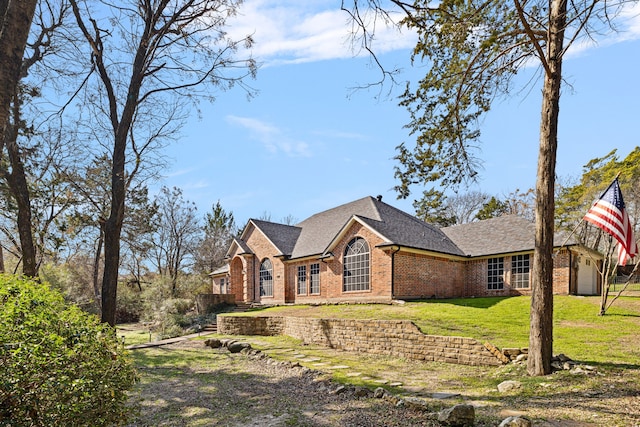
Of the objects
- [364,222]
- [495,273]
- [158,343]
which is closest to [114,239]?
[158,343]

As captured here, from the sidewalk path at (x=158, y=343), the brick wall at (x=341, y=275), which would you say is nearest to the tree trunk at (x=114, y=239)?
the sidewalk path at (x=158, y=343)

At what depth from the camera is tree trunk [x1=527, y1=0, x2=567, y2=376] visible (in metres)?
7.39

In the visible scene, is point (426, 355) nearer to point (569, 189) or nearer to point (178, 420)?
point (178, 420)

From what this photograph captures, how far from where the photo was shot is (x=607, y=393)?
19.5ft

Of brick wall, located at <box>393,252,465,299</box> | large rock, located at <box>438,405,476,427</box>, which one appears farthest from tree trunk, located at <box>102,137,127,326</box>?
brick wall, located at <box>393,252,465,299</box>

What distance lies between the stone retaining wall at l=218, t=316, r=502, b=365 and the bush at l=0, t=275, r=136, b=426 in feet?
25.2

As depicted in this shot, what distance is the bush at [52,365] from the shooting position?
10.2ft

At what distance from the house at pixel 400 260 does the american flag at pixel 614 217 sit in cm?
840

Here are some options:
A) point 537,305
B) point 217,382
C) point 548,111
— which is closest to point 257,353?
point 217,382

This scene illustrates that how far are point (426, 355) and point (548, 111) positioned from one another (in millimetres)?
6501

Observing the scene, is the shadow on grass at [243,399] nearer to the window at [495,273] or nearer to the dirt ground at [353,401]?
the dirt ground at [353,401]

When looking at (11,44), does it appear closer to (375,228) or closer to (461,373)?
(461,373)

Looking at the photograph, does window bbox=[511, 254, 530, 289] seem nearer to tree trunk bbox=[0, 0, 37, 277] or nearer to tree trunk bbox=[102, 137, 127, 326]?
tree trunk bbox=[102, 137, 127, 326]

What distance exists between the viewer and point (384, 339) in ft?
37.0
